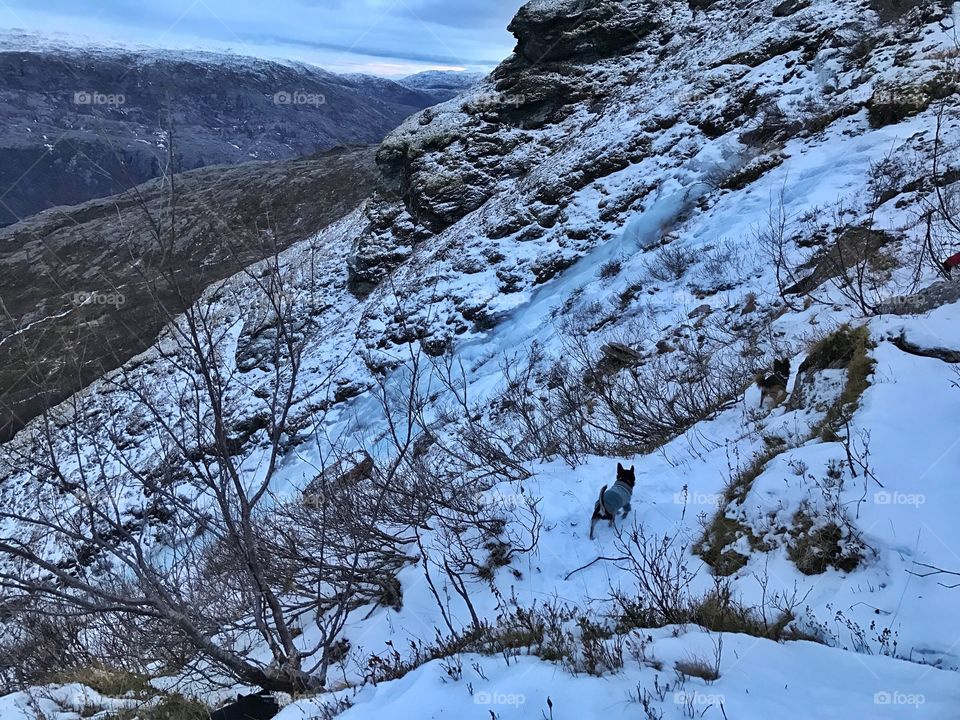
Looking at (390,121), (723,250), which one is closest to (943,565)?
(723,250)

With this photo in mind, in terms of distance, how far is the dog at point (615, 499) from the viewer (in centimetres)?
365

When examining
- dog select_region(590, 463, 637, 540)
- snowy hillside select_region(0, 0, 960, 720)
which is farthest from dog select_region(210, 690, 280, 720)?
dog select_region(590, 463, 637, 540)

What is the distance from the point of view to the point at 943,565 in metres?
2.29

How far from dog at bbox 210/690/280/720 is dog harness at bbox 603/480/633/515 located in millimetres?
2298

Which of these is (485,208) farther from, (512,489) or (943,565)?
(943,565)

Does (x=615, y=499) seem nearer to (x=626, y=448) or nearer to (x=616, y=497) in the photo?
(x=616, y=497)

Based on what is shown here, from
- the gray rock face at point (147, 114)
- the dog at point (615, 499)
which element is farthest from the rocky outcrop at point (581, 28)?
the gray rock face at point (147, 114)

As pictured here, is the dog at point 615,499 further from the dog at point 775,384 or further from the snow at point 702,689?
the dog at point 775,384

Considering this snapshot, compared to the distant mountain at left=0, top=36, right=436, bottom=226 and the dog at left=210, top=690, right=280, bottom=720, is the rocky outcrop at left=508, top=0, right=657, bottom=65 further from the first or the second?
the distant mountain at left=0, top=36, right=436, bottom=226

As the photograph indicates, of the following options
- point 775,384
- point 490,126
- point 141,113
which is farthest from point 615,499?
point 141,113

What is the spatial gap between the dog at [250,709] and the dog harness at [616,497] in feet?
7.54

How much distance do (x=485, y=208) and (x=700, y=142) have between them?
18.8 ft

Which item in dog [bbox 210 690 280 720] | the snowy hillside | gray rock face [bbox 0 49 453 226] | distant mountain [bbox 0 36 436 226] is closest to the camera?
the snowy hillside

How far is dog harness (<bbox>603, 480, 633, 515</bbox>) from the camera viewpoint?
3650 millimetres
